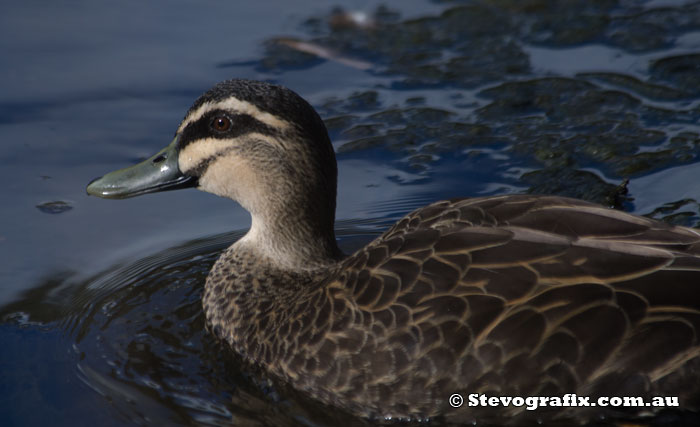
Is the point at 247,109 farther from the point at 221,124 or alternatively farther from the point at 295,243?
the point at 295,243

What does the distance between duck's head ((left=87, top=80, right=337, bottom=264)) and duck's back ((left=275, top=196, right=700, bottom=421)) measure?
65cm

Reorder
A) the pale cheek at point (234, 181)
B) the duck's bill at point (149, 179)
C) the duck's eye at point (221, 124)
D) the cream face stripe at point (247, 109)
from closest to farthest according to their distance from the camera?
the cream face stripe at point (247, 109) → the duck's eye at point (221, 124) → the pale cheek at point (234, 181) → the duck's bill at point (149, 179)

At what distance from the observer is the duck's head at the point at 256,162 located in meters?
5.15

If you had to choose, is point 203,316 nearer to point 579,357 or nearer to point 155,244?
point 155,244

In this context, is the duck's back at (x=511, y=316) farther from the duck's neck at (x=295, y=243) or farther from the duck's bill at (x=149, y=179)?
the duck's bill at (x=149, y=179)

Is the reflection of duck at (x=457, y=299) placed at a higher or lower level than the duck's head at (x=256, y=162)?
lower

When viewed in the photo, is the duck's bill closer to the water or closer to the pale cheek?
the pale cheek

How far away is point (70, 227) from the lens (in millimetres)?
6387

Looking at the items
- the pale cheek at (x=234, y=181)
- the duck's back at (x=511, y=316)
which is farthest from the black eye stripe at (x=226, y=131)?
the duck's back at (x=511, y=316)

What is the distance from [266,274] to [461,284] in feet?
4.45

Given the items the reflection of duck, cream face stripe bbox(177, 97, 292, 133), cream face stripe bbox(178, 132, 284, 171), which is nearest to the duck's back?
the reflection of duck

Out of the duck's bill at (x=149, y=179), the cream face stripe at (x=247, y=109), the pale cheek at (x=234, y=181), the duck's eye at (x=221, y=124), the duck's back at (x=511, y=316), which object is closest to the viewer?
the duck's back at (x=511, y=316)

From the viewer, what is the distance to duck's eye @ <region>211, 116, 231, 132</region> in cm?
525

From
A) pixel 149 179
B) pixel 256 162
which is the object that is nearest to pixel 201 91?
pixel 149 179
